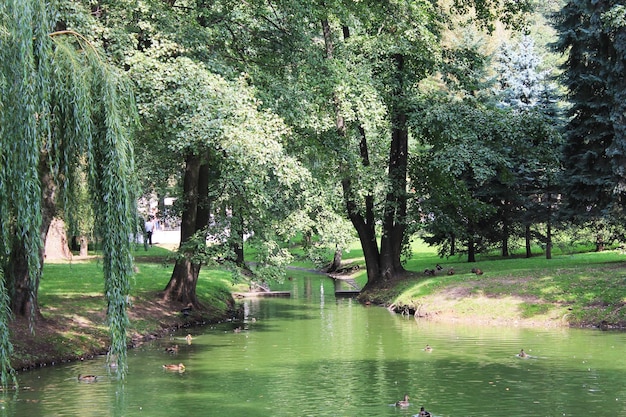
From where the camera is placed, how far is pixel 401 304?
27.8 metres

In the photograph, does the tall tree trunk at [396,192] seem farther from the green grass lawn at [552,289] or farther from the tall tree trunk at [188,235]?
the tall tree trunk at [188,235]

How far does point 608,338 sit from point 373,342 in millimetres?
5808

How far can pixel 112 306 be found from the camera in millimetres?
12391

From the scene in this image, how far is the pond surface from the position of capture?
13445 millimetres

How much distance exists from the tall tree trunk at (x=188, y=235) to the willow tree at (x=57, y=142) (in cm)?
1103

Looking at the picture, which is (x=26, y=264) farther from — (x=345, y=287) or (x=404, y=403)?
(x=345, y=287)

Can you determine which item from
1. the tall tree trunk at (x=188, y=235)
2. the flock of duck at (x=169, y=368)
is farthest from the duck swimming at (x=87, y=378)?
the tall tree trunk at (x=188, y=235)

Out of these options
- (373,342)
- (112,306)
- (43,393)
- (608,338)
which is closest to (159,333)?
(373,342)

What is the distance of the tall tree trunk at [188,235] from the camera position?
24641 mm

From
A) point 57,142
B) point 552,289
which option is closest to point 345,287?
point 552,289

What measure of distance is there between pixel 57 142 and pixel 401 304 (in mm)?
17572

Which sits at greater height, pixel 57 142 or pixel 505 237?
pixel 57 142

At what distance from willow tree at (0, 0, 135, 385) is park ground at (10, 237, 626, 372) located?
5330 millimetres

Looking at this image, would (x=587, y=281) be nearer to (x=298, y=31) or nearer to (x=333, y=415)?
(x=298, y=31)
